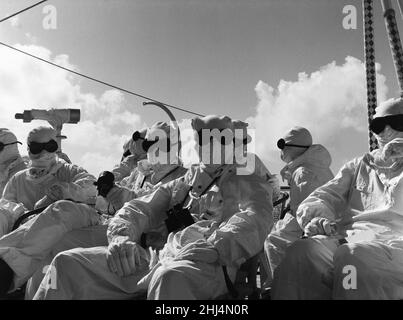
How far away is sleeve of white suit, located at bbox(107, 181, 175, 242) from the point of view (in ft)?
8.95

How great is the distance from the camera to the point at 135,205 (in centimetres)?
293

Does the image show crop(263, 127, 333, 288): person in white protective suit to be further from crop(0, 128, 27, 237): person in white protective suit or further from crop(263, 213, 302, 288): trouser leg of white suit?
crop(0, 128, 27, 237): person in white protective suit

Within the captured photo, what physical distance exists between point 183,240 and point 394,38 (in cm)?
268

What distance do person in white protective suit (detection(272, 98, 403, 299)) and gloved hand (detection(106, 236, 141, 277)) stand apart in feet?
2.70

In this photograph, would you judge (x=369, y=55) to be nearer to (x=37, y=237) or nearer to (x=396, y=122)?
(x=396, y=122)

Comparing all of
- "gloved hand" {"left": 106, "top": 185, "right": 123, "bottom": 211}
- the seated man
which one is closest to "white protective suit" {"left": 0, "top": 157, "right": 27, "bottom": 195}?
the seated man

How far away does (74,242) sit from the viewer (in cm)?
321

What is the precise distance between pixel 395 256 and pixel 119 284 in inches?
59.3

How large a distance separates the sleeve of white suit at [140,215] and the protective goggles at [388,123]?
1.41 metres

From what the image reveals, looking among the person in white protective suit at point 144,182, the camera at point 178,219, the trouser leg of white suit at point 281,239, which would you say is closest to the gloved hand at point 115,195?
the person in white protective suit at point 144,182

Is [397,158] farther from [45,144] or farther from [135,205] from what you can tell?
[45,144]
